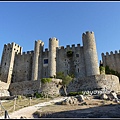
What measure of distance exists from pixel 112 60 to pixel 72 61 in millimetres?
13058

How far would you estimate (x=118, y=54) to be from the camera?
149 feet

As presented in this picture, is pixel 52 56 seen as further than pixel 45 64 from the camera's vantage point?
No

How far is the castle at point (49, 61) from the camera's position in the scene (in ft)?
129

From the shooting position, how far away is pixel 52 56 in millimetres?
42469

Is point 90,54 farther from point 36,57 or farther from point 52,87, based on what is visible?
point 36,57

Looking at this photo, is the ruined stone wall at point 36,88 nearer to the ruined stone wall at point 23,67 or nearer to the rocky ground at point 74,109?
the ruined stone wall at point 23,67

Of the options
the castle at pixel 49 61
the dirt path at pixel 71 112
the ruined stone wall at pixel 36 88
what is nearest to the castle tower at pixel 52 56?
the castle at pixel 49 61

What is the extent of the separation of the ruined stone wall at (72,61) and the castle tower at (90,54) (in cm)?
227

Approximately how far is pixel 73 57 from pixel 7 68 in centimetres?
2085

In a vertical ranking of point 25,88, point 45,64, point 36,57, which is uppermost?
point 36,57

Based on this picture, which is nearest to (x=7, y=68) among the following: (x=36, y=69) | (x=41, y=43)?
(x=36, y=69)

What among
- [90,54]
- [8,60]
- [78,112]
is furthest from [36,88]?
[78,112]

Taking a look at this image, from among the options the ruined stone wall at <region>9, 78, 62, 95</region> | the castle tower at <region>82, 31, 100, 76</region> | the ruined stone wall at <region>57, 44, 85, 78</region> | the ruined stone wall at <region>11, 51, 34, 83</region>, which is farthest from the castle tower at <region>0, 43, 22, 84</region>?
the castle tower at <region>82, 31, 100, 76</region>

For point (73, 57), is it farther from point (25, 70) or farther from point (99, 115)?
point (99, 115)
